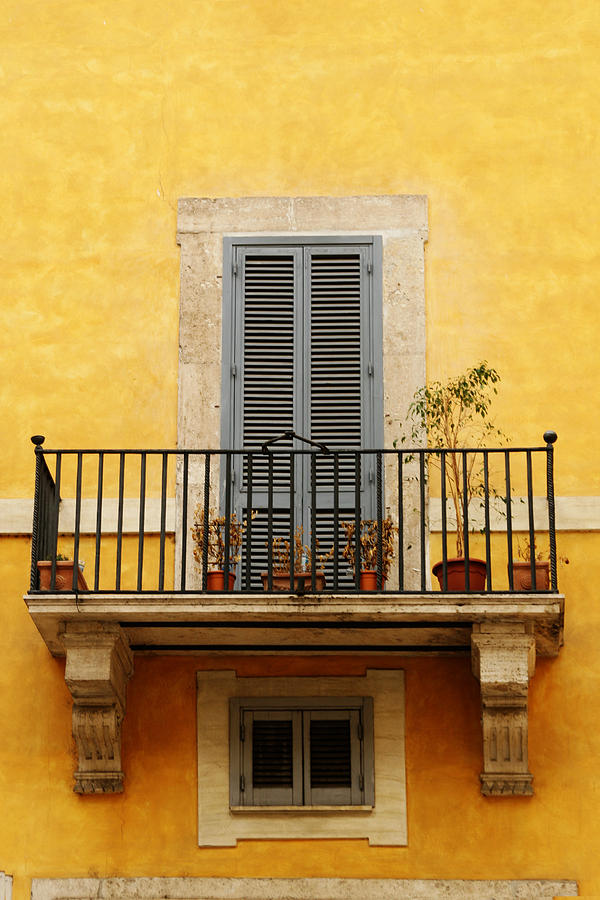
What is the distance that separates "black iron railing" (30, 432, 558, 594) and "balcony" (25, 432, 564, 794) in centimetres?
1

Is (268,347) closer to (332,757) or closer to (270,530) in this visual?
(270,530)

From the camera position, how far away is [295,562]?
10.7 m

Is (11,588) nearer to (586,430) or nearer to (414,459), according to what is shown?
(414,459)

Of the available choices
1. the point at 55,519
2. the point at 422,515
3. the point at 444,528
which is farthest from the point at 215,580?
the point at 444,528

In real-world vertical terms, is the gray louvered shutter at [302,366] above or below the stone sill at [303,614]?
above

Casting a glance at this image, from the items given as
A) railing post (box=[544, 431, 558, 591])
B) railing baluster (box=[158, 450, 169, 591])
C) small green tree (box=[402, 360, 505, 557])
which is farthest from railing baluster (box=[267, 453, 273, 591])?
railing post (box=[544, 431, 558, 591])

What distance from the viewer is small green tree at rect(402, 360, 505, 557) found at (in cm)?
1098

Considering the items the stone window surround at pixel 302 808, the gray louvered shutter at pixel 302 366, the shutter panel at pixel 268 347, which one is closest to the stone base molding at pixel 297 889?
the stone window surround at pixel 302 808

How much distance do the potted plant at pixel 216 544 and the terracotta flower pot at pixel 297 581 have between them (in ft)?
0.72

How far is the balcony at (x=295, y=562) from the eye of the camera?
10117mm

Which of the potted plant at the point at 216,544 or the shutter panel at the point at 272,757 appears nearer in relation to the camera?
the potted plant at the point at 216,544

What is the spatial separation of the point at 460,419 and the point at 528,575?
119 cm

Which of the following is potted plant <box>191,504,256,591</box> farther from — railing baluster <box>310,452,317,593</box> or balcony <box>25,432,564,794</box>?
railing baluster <box>310,452,317,593</box>

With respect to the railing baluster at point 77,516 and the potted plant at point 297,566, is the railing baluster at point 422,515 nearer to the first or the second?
the potted plant at point 297,566
